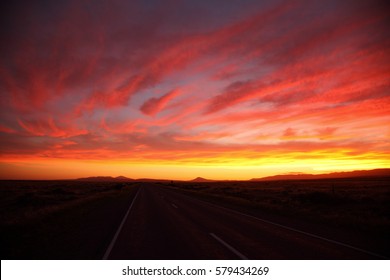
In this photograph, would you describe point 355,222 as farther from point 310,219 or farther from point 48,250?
point 48,250

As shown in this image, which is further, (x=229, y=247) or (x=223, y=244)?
(x=223, y=244)

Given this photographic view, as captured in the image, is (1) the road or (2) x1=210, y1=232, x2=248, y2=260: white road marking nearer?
(2) x1=210, y1=232, x2=248, y2=260: white road marking

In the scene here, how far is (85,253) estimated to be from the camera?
7.00 m

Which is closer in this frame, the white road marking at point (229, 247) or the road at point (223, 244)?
the white road marking at point (229, 247)
